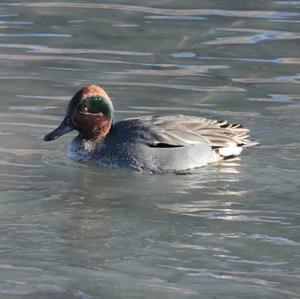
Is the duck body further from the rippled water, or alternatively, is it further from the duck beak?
the duck beak

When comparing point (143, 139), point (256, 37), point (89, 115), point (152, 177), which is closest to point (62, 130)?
point (89, 115)

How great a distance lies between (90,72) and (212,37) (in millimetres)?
2277

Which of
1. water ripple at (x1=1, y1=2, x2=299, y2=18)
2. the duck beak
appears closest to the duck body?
the duck beak

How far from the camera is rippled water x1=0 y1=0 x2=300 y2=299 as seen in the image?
874 cm

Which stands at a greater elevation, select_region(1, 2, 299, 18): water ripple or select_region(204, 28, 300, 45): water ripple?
select_region(1, 2, 299, 18): water ripple

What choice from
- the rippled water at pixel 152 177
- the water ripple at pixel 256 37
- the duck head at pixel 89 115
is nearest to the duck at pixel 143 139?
the duck head at pixel 89 115

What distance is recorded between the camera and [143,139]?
11531 millimetres

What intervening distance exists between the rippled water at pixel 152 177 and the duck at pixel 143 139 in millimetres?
128

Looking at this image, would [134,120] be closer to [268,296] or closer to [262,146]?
[262,146]

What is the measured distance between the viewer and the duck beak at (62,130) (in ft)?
38.9

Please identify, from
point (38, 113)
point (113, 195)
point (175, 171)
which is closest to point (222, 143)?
point (175, 171)

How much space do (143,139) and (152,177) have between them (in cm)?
35

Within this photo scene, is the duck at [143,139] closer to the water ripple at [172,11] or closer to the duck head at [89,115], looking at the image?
the duck head at [89,115]

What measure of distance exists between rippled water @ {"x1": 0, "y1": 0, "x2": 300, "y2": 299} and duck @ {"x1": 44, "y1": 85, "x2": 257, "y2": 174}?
128 mm
